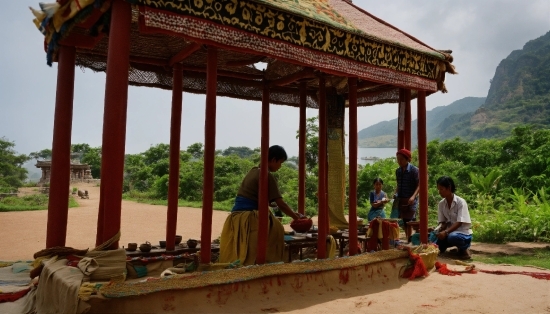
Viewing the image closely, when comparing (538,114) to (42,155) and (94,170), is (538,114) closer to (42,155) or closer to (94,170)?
(94,170)

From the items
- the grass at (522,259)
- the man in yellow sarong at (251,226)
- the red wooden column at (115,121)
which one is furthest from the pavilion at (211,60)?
the grass at (522,259)

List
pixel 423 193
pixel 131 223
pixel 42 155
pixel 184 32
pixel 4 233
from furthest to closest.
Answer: pixel 42 155
pixel 131 223
pixel 4 233
pixel 423 193
pixel 184 32

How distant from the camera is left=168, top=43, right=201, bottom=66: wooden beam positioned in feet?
15.8

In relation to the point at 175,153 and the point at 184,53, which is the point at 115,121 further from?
the point at 175,153

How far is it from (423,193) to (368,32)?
2.30 meters

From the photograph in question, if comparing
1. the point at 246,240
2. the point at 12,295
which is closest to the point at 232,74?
the point at 246,240

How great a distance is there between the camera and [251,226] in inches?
194

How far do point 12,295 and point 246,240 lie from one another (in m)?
2.37

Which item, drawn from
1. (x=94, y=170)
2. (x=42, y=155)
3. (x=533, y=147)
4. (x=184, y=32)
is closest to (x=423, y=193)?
(x=184, y=32)

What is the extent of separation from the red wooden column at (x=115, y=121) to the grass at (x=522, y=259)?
5704mm

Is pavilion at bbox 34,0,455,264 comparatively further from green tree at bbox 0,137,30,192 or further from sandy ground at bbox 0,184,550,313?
green tree at bbox 0,137,30,192

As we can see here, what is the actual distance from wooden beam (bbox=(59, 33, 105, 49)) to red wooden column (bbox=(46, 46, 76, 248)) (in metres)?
0.19

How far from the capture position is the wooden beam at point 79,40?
14.7 feet

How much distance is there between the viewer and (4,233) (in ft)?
34.0
